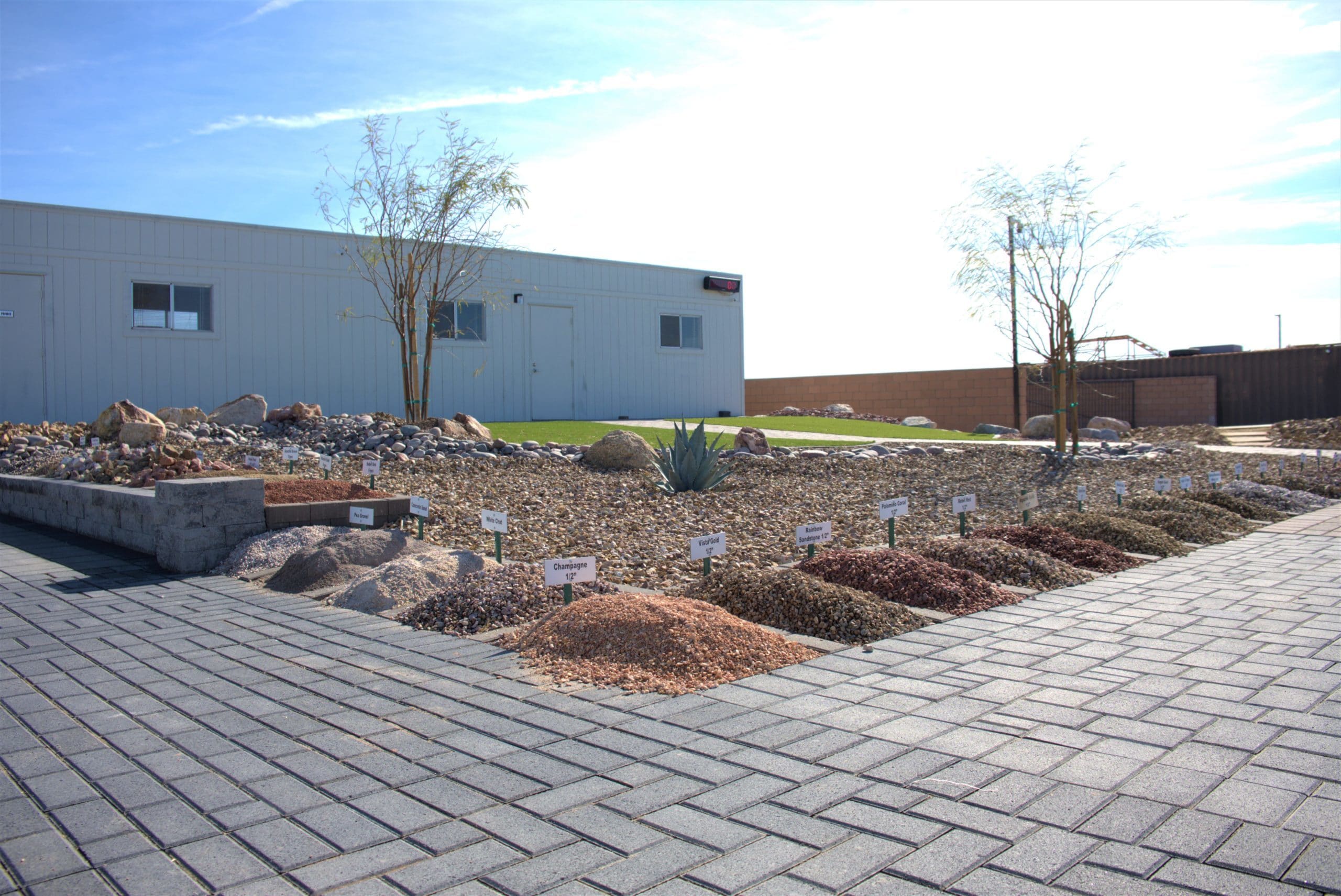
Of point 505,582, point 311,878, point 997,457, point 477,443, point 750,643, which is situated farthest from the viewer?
point 997,457

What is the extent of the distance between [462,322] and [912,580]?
1625 cm

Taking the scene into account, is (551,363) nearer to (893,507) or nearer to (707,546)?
(893,507)

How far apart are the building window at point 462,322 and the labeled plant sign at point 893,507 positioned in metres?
14.4

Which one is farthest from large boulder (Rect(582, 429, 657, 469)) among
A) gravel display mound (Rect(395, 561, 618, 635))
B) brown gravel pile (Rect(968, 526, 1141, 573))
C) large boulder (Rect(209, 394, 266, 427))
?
gravel display mound (Rect(395, 561, 618, 635))

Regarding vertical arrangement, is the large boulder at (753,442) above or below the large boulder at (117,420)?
below

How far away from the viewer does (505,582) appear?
5188 mm

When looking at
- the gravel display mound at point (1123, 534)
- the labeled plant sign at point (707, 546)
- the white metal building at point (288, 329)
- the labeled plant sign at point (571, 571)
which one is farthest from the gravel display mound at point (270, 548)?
the white metal building at point (288, 329)

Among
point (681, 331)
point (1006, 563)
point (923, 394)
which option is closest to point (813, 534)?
point (1006, 563)

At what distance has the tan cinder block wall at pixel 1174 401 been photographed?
2381 cm

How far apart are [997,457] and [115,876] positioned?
13618mm

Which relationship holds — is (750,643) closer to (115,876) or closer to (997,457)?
(115,876)

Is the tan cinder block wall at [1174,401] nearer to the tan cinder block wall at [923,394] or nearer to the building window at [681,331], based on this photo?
the tan cinder block wall at [923,394]

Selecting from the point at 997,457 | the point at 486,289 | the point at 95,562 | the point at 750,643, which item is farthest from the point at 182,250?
the point at 750,643

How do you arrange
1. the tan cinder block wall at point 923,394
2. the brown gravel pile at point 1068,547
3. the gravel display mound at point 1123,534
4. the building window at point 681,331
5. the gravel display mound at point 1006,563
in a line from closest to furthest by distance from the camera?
the gravel display mound at point 1006,563 → the brown gravel pile at point 1068,547 → the gravel display mound at point 1123,534 → the building window at point 681,331 → the tan cinder block wall at point 923,394
